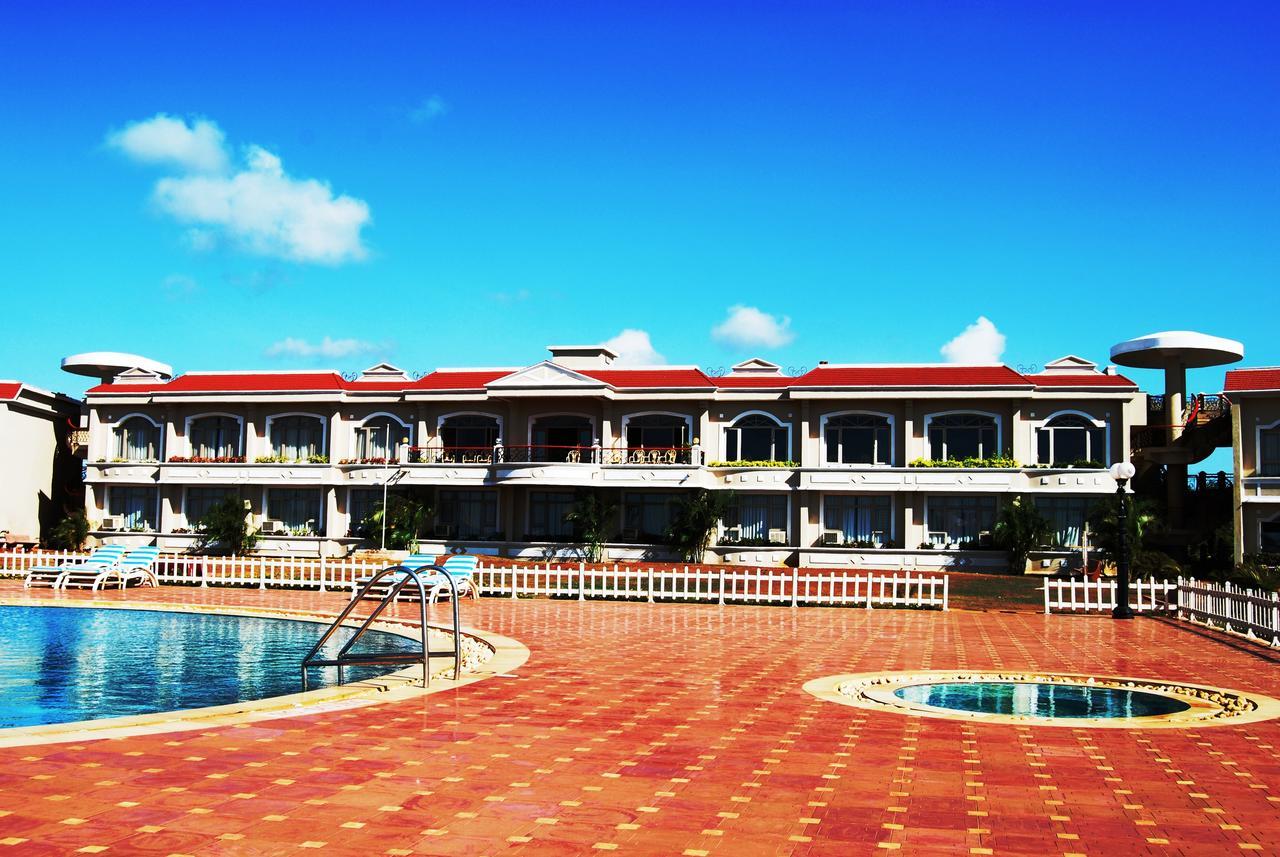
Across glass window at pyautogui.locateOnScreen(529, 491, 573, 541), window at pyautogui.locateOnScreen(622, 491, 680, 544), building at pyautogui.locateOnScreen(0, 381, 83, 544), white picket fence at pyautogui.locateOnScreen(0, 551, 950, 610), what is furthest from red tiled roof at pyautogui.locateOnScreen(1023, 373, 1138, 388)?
building at pyautogui.locateOnScreen(0, 381, 83, 544)

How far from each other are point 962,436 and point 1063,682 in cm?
2417

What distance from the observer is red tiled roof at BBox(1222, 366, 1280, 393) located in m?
33.0

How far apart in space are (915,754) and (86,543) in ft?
129

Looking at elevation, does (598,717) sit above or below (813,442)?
below

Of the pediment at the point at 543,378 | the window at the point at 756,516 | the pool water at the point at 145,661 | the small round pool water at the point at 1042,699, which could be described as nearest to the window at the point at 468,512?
the pediment at the point at 543,378

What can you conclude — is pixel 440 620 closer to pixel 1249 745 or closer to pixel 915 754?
pixel 915 754

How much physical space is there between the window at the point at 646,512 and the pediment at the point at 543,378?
4352 mm

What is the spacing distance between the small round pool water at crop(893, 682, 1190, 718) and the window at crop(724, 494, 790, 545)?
79.8 ft

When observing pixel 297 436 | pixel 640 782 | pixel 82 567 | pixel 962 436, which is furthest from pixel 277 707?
pixel 297 436

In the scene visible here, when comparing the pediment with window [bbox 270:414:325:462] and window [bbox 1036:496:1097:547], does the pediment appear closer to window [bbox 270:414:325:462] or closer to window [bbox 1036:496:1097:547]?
window [bbox 270:414:325:462]

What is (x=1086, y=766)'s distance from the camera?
8727 millimetres

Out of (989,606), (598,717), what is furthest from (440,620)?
(989,606)

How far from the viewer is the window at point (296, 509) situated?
41.1 metres

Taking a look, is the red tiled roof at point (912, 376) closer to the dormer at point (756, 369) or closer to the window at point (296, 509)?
the dormer at point (756, 369)
